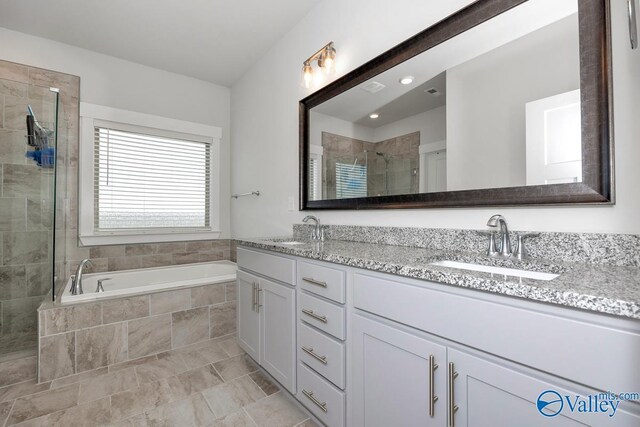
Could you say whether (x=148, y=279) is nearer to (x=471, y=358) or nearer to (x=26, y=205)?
(x=26, y=205)

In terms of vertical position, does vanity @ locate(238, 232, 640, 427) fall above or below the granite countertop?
below

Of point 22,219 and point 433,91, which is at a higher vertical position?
point 433,91

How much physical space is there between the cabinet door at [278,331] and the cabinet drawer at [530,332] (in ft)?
2.38

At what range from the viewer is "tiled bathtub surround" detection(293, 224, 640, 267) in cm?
93

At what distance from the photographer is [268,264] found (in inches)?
68.9

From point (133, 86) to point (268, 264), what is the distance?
256 cm

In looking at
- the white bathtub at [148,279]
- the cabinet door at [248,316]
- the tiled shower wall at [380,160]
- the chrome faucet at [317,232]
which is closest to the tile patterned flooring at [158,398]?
the cabinet door at [248,316]

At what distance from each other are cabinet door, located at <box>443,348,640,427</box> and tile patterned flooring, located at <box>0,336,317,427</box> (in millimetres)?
1002

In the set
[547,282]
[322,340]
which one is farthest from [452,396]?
[322,340]

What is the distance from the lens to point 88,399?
1.72m

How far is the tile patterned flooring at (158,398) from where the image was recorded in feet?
5.04

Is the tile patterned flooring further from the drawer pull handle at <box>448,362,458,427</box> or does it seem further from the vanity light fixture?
the vanity light fixture

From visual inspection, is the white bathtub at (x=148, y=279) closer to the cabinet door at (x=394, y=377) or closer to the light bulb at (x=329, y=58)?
the cabinet door at (x=394, y=377)

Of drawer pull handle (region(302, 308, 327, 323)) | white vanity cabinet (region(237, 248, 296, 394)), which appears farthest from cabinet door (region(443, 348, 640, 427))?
white vanity cabinet (region(237, 248, 296, 394))
